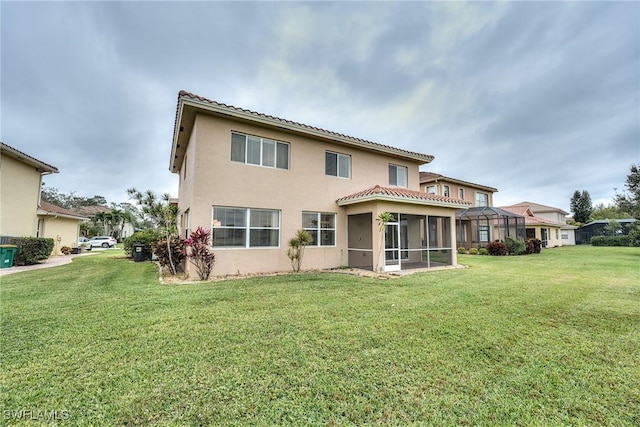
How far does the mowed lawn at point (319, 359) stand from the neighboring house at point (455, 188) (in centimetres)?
1859

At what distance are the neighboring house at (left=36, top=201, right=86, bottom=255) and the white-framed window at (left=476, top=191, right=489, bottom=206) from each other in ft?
120

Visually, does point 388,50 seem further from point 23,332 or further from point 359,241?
point 23,332

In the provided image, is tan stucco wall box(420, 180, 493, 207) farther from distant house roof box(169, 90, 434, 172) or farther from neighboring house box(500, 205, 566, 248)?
distant house roof box(169, 90, 434, 172)

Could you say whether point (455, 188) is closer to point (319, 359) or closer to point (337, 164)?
point (337, 164)

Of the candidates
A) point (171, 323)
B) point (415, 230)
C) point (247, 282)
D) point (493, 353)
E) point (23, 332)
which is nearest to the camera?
point (493, 353)

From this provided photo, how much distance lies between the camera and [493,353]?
3873mm

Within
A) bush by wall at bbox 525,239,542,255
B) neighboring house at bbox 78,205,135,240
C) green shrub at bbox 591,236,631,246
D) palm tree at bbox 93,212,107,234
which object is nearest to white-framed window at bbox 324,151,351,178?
bush by wall at bbox 525,239,542,255

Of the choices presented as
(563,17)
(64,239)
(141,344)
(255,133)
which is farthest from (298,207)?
(64,239)

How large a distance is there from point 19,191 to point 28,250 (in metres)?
4.93

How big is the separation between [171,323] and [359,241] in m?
9.48

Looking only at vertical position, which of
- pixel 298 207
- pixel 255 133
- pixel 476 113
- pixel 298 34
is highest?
pixel 298 34

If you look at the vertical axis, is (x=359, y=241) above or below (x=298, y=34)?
below

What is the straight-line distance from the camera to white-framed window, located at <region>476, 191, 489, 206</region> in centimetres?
2888

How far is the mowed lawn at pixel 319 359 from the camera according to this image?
8.66 feet
